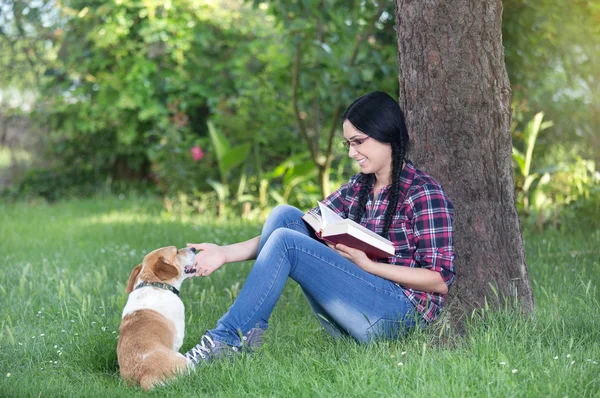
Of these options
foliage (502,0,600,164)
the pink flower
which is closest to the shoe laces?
foliage (502,0,600,164)

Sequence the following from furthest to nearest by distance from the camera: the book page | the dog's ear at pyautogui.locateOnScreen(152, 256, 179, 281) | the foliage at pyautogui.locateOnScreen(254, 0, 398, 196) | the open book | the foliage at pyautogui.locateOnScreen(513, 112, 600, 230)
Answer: the foliage at pyautogui.locateOnScreen(513, 112, 600, 230) → the foliage at pyautogui.locateOnScreen(254, 0, 398, 196) → the dog's ear at pyautogui.locateOnScreen(152, 256, 179, 281) → the book page → the open book

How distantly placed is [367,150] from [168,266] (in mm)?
1167

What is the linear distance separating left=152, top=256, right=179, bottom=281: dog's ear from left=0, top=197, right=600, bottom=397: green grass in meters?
0.56

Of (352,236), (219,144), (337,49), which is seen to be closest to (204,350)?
(352,236)

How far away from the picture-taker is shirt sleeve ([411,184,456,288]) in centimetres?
349

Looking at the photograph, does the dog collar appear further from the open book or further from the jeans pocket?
the jeans pocket

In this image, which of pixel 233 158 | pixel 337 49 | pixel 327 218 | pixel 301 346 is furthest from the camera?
pixel 233 158

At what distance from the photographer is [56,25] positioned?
11.9m

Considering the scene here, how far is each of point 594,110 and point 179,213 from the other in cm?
640

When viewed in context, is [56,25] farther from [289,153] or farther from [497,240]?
[497,240]

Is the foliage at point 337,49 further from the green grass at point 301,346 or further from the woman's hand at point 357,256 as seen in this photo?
the woman's hand at point 357,256

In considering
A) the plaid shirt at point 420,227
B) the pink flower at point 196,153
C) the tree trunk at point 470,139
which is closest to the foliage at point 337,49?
the pink flower at point 196,153

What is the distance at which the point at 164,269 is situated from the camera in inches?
150

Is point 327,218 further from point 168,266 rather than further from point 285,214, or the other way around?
point 168,266
